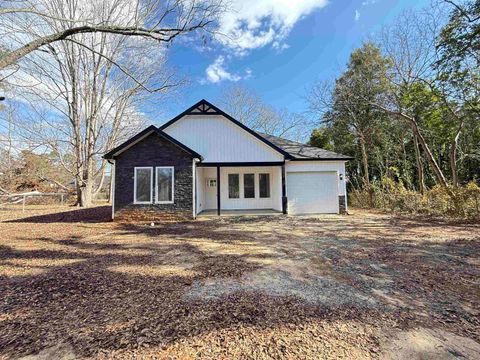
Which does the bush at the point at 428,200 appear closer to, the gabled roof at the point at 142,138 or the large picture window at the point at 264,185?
the large picture window at the point at 264,185

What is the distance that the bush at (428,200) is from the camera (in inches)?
404

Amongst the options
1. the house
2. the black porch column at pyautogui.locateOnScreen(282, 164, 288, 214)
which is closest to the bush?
the house

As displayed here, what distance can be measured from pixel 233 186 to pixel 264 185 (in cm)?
184

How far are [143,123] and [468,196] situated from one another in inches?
871

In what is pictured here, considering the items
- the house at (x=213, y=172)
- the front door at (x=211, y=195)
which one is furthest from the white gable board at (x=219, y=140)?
the front door at (x=211, y=195)

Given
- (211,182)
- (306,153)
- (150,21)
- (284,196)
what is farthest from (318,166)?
(150,21)

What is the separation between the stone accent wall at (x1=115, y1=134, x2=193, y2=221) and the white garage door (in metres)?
5.35

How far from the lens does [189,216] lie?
37.4 feet

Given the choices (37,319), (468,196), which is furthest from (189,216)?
(468,196)

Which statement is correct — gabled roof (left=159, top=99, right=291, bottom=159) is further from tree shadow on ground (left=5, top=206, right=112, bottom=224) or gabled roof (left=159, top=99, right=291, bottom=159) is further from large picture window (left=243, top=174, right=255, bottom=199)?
tree shadow on ground (left=5, top=206, right=112, bottom=224)

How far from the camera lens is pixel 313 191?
44.2 ft

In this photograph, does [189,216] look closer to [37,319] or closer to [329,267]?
[329,267]

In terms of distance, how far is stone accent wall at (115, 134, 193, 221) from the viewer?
1122 cm

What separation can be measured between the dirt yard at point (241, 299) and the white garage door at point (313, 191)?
6.43 metres
